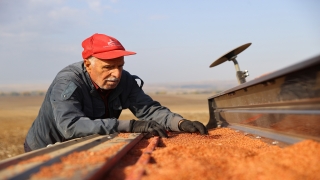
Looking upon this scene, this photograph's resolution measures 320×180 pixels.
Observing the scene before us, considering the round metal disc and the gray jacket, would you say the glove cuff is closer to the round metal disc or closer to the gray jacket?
the gray jacket

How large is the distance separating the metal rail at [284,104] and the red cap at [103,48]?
1149 millimetres

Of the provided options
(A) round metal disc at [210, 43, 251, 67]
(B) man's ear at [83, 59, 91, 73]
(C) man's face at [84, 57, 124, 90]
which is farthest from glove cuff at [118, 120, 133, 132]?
(A) round metal disc at [210, 43, 251, 67]

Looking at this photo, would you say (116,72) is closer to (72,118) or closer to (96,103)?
(96,103)

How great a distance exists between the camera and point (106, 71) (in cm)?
372

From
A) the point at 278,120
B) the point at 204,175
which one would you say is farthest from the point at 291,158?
the point at 278,120

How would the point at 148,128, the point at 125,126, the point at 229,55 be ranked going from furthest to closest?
the point at 229,55 < the point at 125,126 < the point at 148,128

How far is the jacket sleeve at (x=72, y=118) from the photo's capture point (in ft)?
10.2

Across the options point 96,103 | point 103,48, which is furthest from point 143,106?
point 103,48

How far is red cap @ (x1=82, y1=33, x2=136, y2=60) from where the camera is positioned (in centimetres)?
359

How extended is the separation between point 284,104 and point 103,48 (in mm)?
1916

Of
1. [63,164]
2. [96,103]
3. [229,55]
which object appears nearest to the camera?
[63,164]

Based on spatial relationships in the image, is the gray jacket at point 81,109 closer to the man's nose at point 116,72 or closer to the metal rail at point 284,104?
the man's nose at point 116,72

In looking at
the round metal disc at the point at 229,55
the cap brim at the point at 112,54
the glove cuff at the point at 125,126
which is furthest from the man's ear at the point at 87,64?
the round metal disc at the point at 229,55

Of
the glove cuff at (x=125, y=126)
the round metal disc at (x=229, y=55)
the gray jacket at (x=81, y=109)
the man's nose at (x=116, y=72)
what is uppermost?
the round metal disc at (x=229, y=55)
